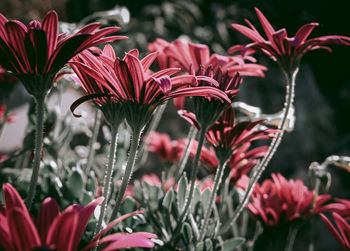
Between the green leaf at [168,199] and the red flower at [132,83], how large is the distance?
143 millimetres

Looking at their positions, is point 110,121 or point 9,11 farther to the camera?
point 9,11

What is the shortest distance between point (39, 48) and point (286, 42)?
0.34m

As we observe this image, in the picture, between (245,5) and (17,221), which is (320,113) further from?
(17,221)

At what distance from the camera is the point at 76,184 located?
0.50 metres

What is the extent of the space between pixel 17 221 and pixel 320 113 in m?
1.50

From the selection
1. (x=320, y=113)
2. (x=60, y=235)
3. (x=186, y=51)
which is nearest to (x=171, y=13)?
(x=320, y=113)

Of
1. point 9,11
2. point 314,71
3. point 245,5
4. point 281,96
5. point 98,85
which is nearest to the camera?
point 98,85

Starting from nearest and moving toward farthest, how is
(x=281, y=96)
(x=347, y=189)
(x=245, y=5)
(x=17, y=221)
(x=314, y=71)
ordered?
1. (x=17, y=221)
2. (x=347, y=189)
3. (x=281, y=96)
4. (x=314, y=71)
5. (x=245, y=5)

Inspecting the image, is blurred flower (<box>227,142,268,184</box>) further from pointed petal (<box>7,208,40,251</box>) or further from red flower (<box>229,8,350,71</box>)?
pointed petal (<box>7,208,40,251</box>)

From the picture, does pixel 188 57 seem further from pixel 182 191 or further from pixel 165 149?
pixel 165 149

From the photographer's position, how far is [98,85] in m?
0.39

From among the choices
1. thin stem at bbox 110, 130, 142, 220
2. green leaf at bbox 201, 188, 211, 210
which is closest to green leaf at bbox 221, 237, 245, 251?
green leaf at bbox 201, 188, 211, 210

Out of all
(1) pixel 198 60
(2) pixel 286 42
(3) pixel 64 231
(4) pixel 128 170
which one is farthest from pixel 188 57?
(3) pixel 64 231

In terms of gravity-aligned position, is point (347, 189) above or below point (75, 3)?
below
